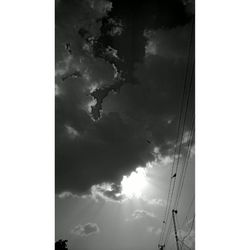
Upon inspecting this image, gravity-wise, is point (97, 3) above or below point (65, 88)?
above
